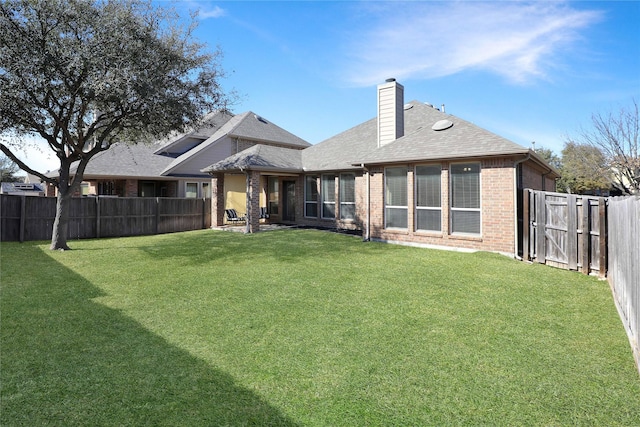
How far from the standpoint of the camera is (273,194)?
19719 millimetres

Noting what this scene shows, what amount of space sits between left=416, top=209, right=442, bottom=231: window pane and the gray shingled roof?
1776 mm

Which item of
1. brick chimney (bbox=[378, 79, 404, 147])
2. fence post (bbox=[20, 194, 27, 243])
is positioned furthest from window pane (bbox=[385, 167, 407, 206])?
fence post (bbox=[20, 194, 27, 243])

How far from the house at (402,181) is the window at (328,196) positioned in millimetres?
49

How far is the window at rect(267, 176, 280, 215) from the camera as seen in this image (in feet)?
64.1

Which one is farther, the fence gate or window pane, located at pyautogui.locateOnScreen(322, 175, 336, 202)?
window pane, located at pyautogui.locateOnScreen(322, 175, 336, 202)

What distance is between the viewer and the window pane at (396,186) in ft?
40.2

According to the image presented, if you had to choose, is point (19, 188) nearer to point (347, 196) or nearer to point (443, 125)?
point (347, 196)

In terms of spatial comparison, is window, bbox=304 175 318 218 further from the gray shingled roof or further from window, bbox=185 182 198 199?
window, bbox=185 182 198 199

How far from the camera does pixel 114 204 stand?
1562cm

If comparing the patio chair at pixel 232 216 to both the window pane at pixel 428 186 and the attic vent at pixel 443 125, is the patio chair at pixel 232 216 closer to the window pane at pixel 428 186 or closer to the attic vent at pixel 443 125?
Answer: the window pane at pixel 428 186

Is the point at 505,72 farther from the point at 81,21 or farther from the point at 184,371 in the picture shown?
the point at 184,371

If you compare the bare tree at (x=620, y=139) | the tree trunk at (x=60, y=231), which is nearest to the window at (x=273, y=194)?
the tree trunk at (x=60, y=231)

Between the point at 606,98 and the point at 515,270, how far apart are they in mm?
17703

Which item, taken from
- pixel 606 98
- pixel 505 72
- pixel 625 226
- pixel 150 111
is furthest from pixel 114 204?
pixel 606 98
